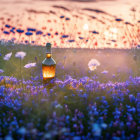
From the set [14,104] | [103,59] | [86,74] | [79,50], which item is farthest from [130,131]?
[79,50]

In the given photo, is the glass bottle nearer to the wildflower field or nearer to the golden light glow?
the golden light glow

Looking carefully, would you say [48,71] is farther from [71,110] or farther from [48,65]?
[71,110]

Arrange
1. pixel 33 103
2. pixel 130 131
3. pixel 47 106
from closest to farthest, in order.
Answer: pixel 130 131, pixel 47 106, pixel 33 103

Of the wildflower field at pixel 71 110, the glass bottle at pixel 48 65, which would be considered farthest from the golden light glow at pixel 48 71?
the wildflower field at pixel 71 110

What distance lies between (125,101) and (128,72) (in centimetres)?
316

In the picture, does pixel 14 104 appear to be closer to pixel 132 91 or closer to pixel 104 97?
pixel 104 97

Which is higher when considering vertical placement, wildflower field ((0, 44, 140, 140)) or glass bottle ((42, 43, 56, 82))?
glass bottle ((42, 43, 56, 82))

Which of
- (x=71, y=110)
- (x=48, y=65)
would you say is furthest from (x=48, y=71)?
(x=71, y=110)

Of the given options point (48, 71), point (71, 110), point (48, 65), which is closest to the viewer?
point (71, 110)

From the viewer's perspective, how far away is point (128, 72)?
729 cm

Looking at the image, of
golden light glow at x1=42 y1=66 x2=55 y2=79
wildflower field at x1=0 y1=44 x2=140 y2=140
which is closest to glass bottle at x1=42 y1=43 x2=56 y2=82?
golden light glow at x1=42 y1=66 x2=55 y2=79

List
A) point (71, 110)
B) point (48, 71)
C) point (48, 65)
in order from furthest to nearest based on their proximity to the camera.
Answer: point (48, 71)
point (48, 65)
point (71, 110)

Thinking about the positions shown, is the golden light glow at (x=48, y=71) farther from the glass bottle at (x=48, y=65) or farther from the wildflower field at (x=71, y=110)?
the wildflower field at (x=71, y=110)

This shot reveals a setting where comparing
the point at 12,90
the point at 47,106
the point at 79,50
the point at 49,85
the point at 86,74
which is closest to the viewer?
the point at 47,106
